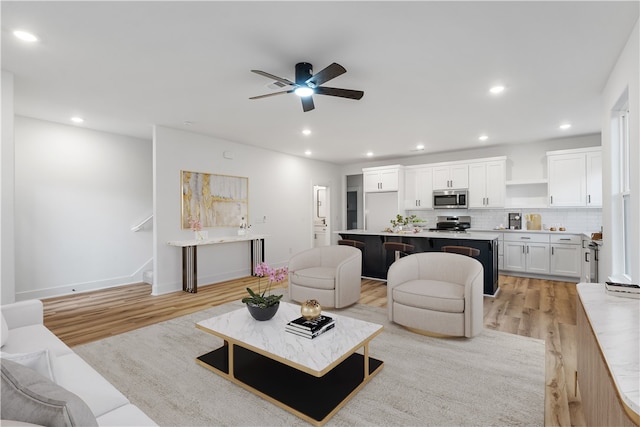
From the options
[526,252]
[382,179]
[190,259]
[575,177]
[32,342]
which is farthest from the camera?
[382,179]

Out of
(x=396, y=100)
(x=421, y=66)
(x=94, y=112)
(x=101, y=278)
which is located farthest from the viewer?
(x=101, y=278)

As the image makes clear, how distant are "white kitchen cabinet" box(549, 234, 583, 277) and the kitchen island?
1.43 m

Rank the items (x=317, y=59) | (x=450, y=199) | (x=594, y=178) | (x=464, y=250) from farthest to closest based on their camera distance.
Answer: (x=450, y=199) < (x=594, y=178) < (x=464, y=250) < (x=317, y=59)

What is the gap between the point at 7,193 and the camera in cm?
301

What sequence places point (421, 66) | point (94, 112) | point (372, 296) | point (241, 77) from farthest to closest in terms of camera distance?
point (372, 296)
point (94, 112)
point (241, 77)
point (421, 66)

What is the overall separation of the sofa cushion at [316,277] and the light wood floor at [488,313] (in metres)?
0.75

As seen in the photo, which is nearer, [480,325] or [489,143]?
[480,325]

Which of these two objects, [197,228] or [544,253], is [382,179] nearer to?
[544,253]

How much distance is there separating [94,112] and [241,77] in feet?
8.39

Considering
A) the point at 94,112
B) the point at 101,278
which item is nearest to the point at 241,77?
the point at 94,112

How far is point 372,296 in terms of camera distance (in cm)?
473

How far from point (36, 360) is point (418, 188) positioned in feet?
24.0

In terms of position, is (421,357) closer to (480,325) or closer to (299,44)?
(480,325)

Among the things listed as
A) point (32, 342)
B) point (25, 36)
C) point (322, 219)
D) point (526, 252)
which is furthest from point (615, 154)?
point (322, 219)
